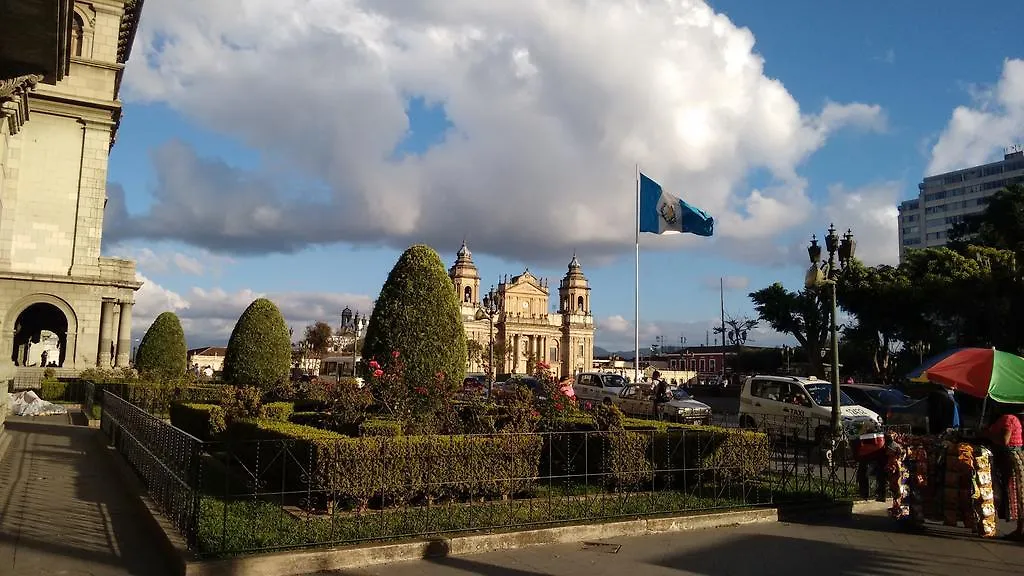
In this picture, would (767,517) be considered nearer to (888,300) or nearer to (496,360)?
(888,300)

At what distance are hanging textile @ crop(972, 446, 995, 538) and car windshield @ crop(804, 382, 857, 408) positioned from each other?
9542mm

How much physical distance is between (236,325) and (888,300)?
113ft

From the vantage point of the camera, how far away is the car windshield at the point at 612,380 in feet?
98.5

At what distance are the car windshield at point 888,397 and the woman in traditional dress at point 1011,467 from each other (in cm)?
1114

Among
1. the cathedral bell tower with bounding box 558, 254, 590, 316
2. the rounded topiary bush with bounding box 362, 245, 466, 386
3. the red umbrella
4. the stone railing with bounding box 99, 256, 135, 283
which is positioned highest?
the cathedral bell tower with bounding box 558, 254, 590, 316

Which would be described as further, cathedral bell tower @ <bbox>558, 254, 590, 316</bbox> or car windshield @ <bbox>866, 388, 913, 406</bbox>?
cathedral bell tower @ <bbox>558, 254, 590, 316</bbox>

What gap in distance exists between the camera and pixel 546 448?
1035 centimetres

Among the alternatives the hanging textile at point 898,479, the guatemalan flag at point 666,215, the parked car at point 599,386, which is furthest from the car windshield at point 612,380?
the hanging textile at point 898,479

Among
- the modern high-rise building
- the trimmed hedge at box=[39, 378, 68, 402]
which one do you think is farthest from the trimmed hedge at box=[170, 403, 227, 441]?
the modern high-rise building

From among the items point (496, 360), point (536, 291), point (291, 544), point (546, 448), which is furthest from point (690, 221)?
point (536, 291)

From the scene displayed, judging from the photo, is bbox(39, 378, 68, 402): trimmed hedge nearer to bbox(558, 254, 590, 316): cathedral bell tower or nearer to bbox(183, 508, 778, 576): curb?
bbox(183, 508, 778, 576): curb

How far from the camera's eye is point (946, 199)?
11931 cm

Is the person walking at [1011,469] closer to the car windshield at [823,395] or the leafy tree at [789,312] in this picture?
the car windshield at [823,395]

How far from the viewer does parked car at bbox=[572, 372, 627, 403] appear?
29.0 metres
